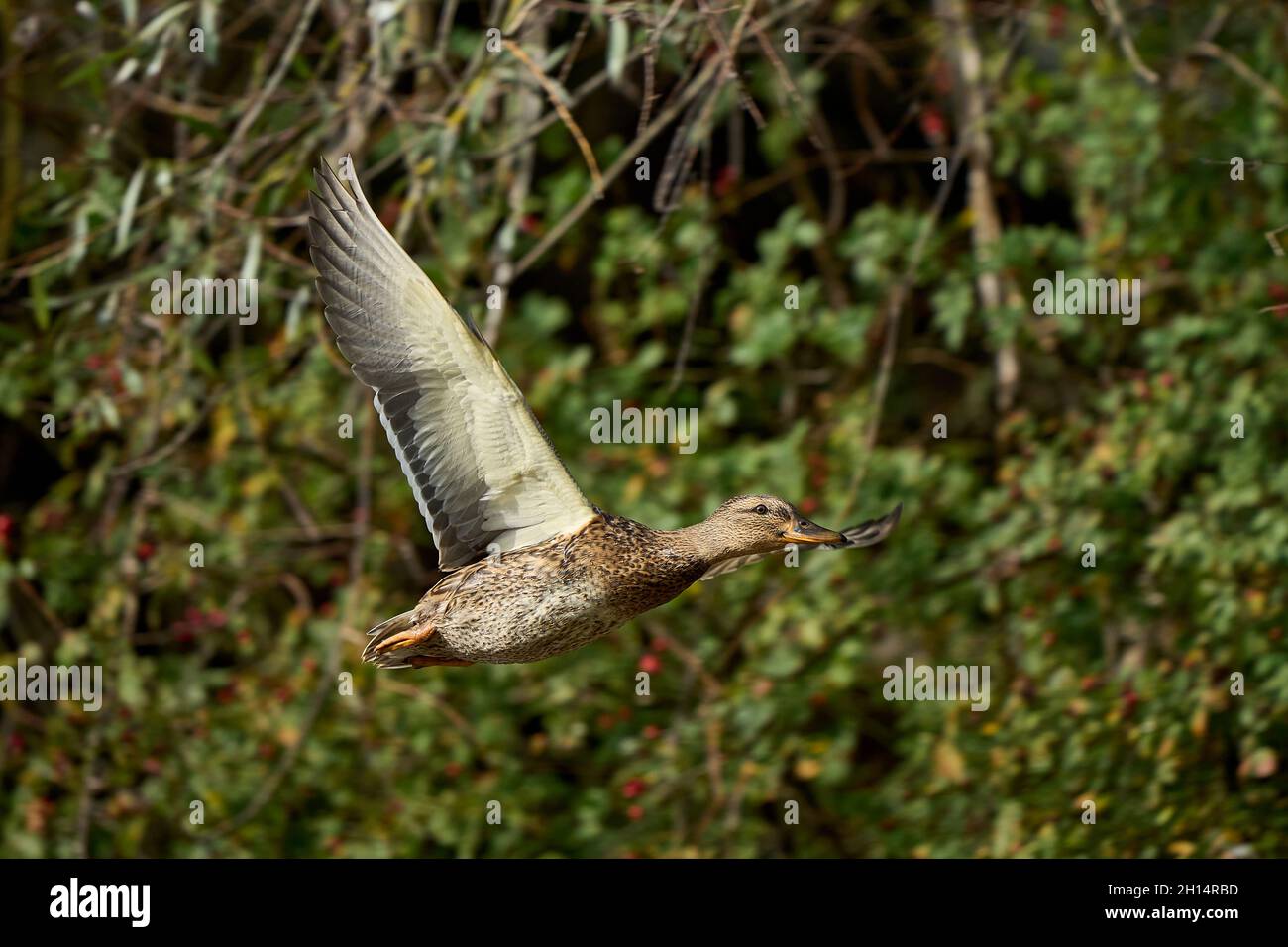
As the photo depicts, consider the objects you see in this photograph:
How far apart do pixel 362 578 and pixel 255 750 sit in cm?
67

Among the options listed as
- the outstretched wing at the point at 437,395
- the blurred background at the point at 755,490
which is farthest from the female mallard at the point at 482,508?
the blurred background at the point at 755,490

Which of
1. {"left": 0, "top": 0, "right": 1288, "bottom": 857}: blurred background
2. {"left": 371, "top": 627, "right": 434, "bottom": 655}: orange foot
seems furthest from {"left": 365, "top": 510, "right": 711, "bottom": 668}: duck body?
{"left": 0, "top": 0, "right": 1288, "bottom": 857}: blurred background

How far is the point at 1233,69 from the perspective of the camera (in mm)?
5688

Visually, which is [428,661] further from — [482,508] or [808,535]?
[808,535]

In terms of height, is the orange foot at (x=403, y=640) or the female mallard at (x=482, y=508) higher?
the female mallard at (x=482, y=508)

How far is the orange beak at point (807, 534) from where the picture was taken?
2.24 meters

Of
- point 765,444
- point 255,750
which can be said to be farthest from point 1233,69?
point 255,750

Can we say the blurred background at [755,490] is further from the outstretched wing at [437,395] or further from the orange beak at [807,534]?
the orange beak at [807,534]

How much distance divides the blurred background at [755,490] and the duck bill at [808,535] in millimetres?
2449

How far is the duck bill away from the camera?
7.34ft

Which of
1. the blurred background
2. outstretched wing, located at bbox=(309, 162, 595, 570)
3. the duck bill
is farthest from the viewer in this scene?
the blurred background

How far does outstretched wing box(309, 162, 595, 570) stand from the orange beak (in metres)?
0.29

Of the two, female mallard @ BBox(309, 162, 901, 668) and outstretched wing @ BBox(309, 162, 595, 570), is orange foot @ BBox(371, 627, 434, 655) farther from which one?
outstretched wing @ BBox(309, 162, 595, 570)

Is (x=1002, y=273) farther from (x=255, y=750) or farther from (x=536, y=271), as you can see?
(x=255, y=750)
